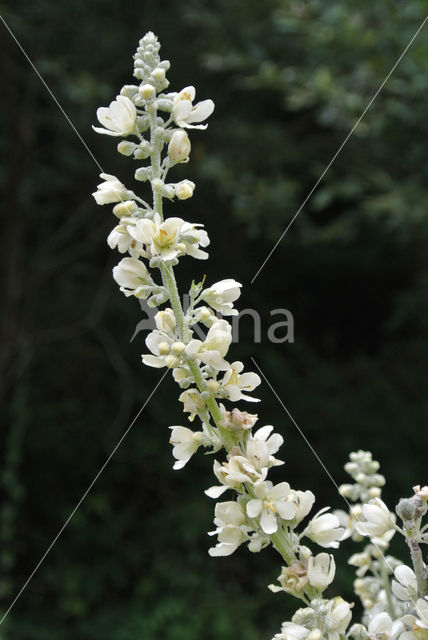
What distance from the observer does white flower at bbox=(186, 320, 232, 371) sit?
0.90 meters

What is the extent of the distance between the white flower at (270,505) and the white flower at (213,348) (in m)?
0.17

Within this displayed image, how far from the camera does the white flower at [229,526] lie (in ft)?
2.97

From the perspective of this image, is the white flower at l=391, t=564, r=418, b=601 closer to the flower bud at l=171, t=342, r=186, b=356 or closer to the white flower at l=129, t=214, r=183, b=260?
the flower bud at l=171, t=342, r=186, b=356

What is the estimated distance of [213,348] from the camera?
917mm

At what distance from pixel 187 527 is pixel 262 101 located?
119 inches

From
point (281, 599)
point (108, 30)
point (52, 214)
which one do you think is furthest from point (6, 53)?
point (281, 599)

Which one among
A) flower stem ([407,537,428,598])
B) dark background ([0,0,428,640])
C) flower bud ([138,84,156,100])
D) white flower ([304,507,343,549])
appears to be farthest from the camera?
dark background ([0,0,428,640])

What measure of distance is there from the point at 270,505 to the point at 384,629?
0.74ft

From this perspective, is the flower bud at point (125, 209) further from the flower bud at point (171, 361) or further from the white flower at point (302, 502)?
the white flower at point (302, 502)

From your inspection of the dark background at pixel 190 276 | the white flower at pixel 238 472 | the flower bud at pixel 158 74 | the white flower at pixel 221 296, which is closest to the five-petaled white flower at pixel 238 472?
the white flower at pixel 238 472

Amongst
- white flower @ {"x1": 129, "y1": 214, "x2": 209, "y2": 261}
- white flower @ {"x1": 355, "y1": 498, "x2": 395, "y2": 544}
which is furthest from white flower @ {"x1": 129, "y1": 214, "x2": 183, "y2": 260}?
white flower @ {"x1": 355, "y1": 498, "x2": 395, "y2": 544}

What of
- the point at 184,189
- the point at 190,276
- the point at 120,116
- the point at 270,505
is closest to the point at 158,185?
the point at 184,189

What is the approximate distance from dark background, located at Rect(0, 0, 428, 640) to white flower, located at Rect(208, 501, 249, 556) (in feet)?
8.76

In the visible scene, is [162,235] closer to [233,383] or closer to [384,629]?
[233,383]
